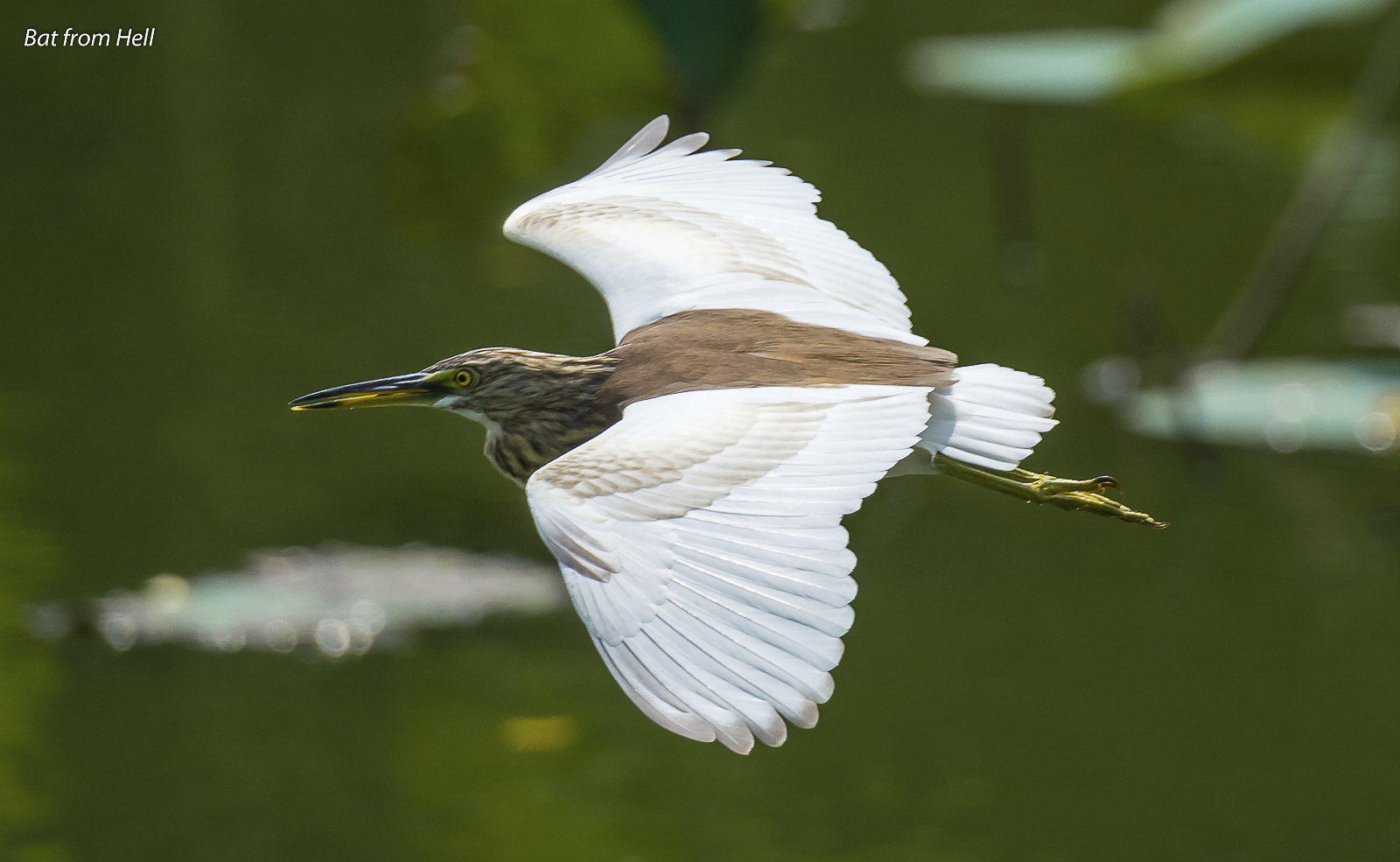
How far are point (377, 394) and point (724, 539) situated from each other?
58 centimetres

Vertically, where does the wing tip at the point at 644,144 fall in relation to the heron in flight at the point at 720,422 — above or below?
above

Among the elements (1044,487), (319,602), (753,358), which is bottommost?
(319,602)

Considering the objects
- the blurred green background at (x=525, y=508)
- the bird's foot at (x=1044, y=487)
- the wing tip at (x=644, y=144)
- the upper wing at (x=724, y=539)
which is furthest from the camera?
the blurred green background at (x=525, y=508)

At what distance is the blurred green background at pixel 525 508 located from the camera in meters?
2.73

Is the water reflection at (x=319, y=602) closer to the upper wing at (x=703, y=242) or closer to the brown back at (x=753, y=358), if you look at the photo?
the upper wing at (x=703, y=242)

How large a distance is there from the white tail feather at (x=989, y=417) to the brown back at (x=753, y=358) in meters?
0.03

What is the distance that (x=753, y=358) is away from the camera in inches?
61.4

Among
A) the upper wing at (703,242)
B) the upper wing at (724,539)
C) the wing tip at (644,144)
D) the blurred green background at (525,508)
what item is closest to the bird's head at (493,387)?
the upper wing at (703,242)

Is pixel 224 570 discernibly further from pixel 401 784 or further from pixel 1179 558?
pixel 1179 558

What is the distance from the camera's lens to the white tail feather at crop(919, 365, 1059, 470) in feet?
4.98

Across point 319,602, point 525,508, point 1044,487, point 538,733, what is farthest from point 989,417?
point 525,508

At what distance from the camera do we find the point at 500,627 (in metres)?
3.04

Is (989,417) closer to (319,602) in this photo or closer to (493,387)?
(493,387)

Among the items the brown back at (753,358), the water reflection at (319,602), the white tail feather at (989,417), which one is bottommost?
the water reflection at (319,602)
